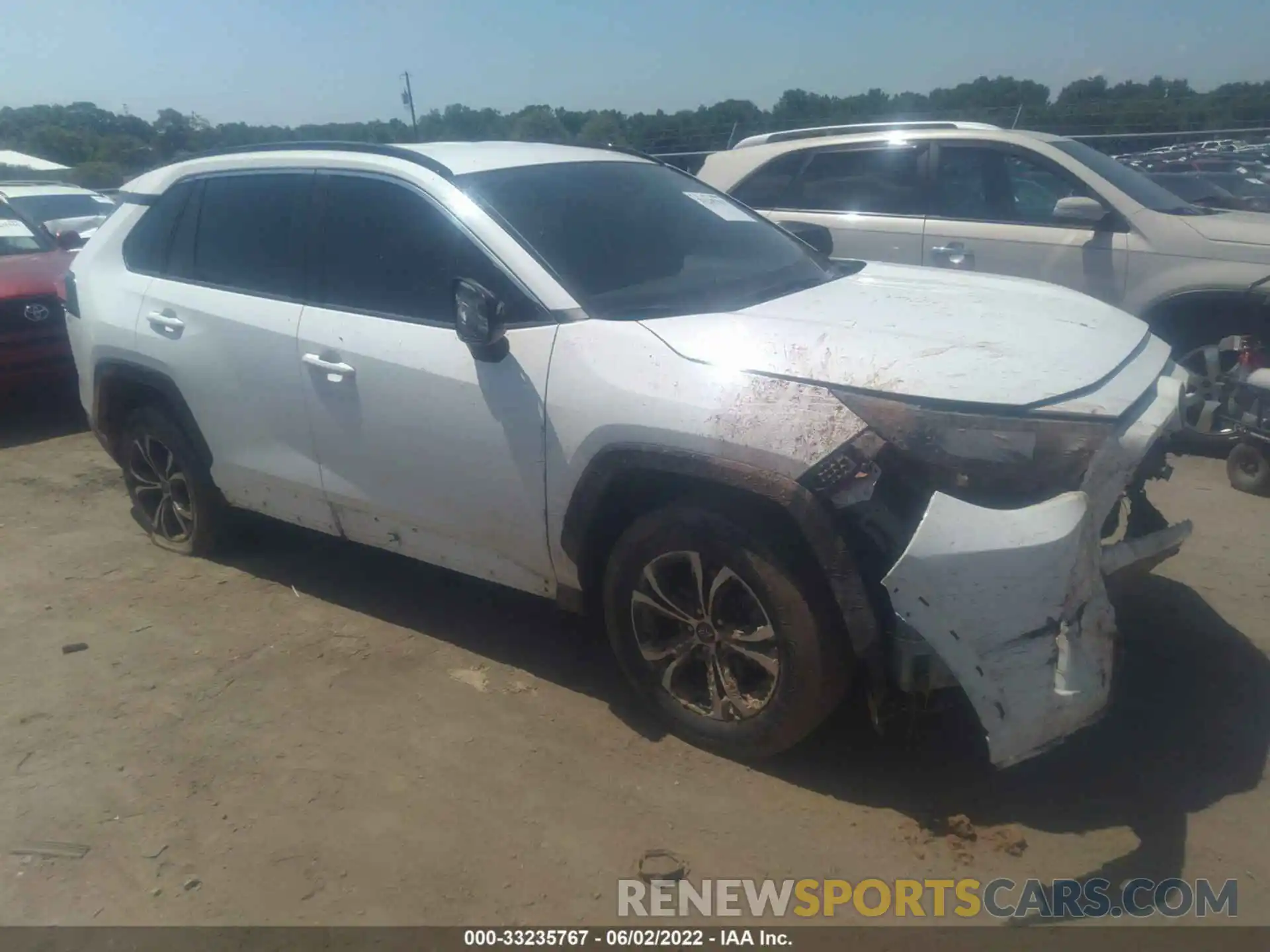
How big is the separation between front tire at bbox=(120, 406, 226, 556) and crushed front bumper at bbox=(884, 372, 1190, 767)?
134 inches

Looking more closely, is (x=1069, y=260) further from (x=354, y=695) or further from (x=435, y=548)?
(x=354, y=695)

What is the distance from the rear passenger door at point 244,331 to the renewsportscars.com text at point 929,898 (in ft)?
7.23

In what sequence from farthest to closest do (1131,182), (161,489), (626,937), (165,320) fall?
(1131,182) → (161,489) → (165,320) → (626,937)


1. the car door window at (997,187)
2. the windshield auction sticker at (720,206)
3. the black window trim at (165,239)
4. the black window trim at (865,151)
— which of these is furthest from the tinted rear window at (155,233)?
the car door window at (997,187)

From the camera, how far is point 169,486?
5.00 meters

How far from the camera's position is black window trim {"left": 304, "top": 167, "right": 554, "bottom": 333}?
11.1ft

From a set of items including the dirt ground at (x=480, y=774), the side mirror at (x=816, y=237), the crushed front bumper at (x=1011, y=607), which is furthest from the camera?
the side mirror at (x=816, y=237)

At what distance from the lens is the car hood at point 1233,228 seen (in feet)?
19.2

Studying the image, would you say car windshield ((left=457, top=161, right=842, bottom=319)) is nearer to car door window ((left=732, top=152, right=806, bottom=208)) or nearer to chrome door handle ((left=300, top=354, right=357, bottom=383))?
chrome door handle ((left=300, top=354, right=357, bottom=383))

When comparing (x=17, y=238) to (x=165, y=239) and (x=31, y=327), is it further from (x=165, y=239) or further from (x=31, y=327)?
(x=165, y=239)

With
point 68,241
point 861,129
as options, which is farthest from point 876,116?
point 68,241

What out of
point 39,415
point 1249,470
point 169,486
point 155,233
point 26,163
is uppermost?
point 155,233

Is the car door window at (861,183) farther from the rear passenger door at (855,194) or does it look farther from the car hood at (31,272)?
the car hood at (31,272)

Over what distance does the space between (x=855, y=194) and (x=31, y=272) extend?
249 inches
